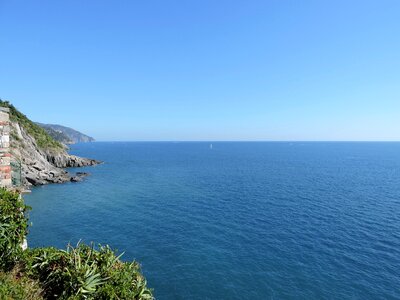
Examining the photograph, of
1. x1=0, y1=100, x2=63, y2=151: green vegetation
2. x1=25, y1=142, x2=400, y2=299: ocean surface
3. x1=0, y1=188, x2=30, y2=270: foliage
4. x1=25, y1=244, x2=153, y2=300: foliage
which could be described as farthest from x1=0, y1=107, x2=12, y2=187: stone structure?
x1=0, y1=100, x2=63, y2=151: green vegetation

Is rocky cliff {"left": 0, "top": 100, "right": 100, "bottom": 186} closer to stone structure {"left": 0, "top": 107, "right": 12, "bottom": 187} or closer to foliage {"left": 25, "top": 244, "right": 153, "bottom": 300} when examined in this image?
stone structure {"left": 0, "top": 107, "right": 12, "bottom": 187}

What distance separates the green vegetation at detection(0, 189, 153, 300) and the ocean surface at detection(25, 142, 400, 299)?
16.8m

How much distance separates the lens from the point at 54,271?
1152cm

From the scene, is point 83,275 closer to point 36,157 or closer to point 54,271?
point 54,271

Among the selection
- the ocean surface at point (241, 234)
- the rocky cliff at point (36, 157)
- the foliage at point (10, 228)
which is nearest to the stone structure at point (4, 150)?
the foliage at point (10, 228)

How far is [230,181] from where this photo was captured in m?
84.8

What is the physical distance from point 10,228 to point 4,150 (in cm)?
409

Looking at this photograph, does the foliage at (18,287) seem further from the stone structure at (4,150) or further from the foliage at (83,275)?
the stone structure at (4,150)

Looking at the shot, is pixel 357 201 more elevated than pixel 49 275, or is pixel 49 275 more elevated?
pixel 49 275

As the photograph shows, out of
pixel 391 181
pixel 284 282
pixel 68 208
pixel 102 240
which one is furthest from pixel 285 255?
pixel 391 181

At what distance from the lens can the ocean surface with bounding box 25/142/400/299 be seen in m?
28.9

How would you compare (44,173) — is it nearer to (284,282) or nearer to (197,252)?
(197,252)

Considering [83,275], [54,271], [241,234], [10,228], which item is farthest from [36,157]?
[83,275]

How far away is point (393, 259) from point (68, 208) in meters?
52.9
